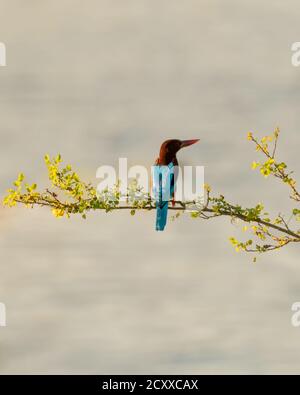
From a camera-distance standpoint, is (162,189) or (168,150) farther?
(168,150)

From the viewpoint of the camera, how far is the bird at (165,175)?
831 centimetres

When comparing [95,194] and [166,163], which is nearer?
[95,194]

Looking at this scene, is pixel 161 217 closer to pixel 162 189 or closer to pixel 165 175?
pixel 162 189

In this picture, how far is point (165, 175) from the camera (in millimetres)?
8922

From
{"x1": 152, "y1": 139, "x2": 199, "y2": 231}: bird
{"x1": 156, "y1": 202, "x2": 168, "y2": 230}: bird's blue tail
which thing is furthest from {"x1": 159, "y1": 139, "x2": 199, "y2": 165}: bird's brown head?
{"x1": 156, "y1": 202, "x2": 168, "y2": 230}: bird's blue tail

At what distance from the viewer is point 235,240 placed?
8.44 metres

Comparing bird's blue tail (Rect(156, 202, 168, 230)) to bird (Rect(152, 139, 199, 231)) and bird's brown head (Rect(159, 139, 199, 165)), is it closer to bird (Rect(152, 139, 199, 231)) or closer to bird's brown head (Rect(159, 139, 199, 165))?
bird (Rect(152, 139, 199, 231))

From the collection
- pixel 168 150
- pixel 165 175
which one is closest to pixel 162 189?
pixel 165 175

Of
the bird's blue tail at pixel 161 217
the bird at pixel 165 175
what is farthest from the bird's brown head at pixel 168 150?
the bird's blue tail at pixel 161 217

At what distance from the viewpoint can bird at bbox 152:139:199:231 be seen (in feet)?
27.3

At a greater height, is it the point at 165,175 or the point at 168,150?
the point at 168,150
